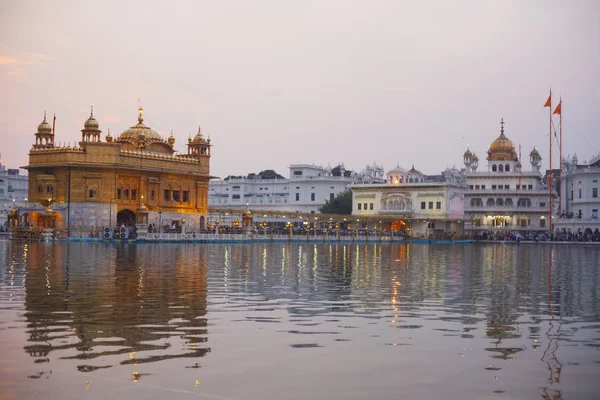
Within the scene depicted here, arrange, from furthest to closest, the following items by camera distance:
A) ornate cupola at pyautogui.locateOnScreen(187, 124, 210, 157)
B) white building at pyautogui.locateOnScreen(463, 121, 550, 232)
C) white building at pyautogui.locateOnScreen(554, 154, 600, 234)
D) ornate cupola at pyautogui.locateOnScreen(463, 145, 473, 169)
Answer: ornate cupola at pyautogui.locateOnScreen(463, 145, 473, 169)
white building at pyautogui.locateOnScreen(463, 121, 550, 232)
white building at pyautogui.locateOnScreen(554, 154, 600, 234)
ornate cupola at pyautogui.locateOnScreen(187, 124, 210, 157)

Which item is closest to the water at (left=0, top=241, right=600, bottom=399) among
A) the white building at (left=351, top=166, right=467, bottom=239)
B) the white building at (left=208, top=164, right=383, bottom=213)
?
the white building at (left=351, top=166, right=467, bottom=239)

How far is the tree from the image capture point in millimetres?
110875

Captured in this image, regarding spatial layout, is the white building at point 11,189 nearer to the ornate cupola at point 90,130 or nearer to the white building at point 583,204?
the ornate cupola at point 90,130

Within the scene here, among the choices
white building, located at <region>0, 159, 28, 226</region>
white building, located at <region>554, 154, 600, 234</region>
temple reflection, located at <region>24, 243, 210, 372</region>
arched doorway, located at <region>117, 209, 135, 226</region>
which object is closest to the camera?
temple reflection, located at <region>24, 243, 210, 372</region>

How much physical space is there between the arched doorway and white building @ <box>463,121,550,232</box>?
162ft

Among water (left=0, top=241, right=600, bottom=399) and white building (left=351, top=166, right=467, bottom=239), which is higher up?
white building (left=351, top=166, right=467, bottom=239)

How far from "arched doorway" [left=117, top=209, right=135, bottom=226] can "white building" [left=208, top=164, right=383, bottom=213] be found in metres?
47.1

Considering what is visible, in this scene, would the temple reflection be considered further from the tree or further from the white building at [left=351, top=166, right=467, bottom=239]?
the tree

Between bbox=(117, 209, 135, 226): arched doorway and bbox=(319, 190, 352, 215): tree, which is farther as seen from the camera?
bbox=(319, 190, 352, 215): tree

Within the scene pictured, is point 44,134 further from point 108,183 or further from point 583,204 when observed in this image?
point 583,204

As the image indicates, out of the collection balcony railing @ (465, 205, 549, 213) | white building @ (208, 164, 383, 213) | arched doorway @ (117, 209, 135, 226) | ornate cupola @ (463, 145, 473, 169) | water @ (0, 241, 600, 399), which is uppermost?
ornate cupola @ (463, 145, 473, 169)

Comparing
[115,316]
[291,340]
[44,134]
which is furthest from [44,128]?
[291,340]

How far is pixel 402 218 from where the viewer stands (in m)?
99.5

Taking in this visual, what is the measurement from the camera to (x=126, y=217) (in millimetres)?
68312
